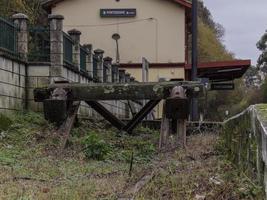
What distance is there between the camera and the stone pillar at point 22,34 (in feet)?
49.7

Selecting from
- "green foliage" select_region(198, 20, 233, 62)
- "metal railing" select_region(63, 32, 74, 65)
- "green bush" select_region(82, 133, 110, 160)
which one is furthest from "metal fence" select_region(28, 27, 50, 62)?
"green foliage" select_region(198, 20, 233, 62)

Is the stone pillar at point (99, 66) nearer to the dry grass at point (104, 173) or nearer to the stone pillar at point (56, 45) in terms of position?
the stone pillar at point (56, 45)

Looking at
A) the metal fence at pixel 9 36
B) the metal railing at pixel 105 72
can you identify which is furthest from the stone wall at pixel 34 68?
the metal railing at pixel 105 72

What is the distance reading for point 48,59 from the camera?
645 inches

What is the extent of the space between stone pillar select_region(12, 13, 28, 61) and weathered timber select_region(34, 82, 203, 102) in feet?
8.91

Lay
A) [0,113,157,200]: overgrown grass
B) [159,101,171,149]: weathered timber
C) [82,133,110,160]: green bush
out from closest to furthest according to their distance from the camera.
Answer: [0,113,157,200]: overgrown grass < [82,133,110,160]: green bush < [159,101,171,149]: weathered timber

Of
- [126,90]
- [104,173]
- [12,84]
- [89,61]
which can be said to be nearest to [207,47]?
[89,61]

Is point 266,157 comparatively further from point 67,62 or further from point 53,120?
point 67,62

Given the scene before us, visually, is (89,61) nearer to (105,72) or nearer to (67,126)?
(105,72)

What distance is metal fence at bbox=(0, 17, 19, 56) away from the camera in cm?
1389

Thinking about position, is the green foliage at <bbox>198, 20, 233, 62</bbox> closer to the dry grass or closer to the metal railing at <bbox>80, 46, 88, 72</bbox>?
the metal railing at <bbox>80, 46, 88, 72</bbox>

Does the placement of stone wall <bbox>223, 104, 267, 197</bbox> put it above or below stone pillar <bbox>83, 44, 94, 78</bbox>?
below

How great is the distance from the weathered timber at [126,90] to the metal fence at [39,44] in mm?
3659

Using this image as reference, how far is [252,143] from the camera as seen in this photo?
19.6 ft
